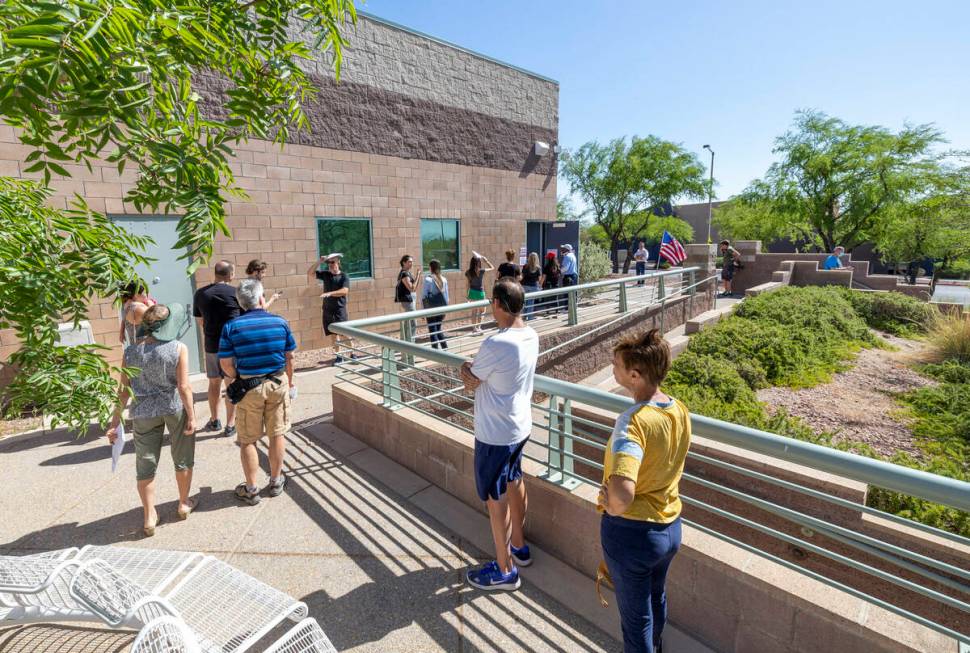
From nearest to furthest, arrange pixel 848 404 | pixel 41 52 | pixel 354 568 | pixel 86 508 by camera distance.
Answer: pixel 41 52
pixel 354 568
pixel 86 508
pixel 848 404

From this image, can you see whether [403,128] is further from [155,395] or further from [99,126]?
[99,126]

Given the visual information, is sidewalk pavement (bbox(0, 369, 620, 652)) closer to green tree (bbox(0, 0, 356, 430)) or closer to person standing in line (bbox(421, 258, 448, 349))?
green tree (bbox(0, 0, 356, 430))

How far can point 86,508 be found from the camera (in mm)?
4352

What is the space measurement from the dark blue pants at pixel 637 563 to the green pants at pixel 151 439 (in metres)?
3.43

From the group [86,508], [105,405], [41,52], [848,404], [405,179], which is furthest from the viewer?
[405,179]

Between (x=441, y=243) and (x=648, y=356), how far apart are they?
10.7 m

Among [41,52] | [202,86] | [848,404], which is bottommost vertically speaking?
[848,404]

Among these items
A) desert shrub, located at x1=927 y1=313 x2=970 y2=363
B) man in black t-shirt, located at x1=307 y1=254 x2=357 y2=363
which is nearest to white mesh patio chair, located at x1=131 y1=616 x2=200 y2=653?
man in black t-shirt, located at x1=307 y1=254 x2=357 y2=363

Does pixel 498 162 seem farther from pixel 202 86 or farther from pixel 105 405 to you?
pixel 105 405

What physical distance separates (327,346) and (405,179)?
4227 millimetres

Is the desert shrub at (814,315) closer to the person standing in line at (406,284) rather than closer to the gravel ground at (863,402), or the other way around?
the gravel ground at (863,402)

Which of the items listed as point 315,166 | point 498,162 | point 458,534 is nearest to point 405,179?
point 315,166

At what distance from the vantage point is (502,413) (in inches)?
121

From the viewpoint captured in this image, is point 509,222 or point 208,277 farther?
point 509,222
